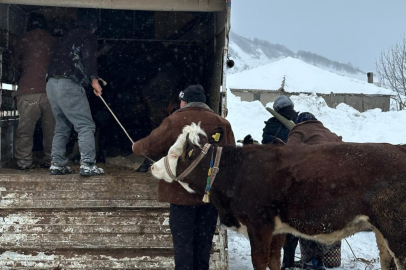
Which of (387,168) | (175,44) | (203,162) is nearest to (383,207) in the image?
(387,168)

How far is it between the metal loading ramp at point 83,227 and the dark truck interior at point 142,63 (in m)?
2.19

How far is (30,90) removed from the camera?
524cm

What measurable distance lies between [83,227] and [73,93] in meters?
1.51

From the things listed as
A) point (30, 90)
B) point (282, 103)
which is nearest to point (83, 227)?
point (30, 90)

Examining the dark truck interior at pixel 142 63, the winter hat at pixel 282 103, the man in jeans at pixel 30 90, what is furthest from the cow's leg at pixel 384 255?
the man in jeans at pixel 30 90

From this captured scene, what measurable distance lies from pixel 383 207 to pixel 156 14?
16.3 feet

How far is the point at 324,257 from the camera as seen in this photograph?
495 cm

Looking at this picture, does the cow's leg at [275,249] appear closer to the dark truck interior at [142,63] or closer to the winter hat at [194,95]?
the winter hat at [194,95]

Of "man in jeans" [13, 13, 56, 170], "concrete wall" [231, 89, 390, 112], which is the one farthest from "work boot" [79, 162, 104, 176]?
"concrete wall" [231, 89, 390, 112]

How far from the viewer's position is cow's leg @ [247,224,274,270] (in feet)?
10.8

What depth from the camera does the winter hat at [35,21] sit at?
624cm

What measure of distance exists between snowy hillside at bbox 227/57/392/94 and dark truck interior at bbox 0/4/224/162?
27241 mm

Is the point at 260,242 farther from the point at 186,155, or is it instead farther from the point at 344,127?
the point at 344,127

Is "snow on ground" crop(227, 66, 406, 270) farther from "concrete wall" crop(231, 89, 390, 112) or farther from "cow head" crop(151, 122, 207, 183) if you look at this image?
"concrete wall" crop(231, 89, 390, 112)
